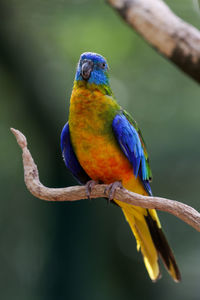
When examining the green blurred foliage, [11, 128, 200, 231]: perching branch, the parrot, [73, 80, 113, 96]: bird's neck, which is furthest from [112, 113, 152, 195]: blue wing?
the green blurred foliage

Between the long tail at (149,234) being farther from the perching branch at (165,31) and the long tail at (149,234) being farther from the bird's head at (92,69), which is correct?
the perching branch at (165,31)

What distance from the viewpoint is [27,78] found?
6.81 metres

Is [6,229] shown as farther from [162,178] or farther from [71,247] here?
[162,178]

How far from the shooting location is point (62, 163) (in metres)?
6.75

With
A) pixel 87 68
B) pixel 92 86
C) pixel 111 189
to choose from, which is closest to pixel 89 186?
pixel 111 189

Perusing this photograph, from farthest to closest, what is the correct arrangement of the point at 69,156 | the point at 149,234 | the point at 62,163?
the point at 62,163 < the point at 149,234 < the point at 69,156

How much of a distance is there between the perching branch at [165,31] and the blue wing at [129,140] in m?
0.54

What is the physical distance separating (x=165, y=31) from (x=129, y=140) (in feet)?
2.63

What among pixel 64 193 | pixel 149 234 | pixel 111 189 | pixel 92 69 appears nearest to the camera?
pixel 64 193

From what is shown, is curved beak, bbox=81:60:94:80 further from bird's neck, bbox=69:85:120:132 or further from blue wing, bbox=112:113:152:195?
blue wing, bbox=112:113:152:195

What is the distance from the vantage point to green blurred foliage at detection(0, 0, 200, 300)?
653 cm

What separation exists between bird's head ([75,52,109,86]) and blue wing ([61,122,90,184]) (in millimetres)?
370

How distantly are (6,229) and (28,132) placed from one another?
62.0 inches

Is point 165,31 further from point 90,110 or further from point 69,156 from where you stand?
point 69,156
